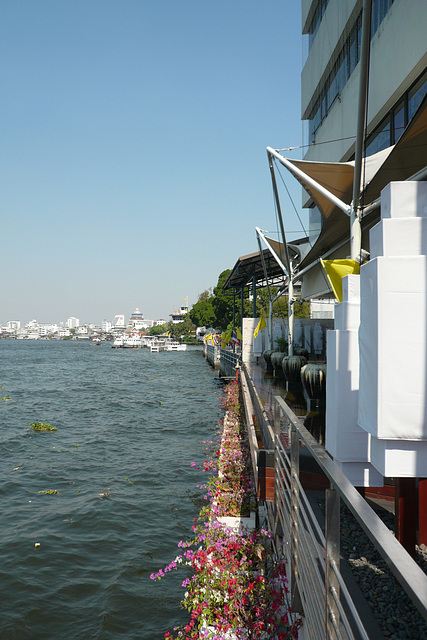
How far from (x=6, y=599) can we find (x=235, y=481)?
3412 millimetres

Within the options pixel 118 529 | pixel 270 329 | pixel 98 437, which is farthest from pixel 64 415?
pixel 118 529

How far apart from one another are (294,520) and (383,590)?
26.5 inches

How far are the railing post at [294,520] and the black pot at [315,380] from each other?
468cm

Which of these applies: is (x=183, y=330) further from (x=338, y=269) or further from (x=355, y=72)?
(x=338, y=269)

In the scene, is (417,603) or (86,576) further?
(86,576)

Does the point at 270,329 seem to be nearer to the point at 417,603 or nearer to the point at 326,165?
the point at 326,165

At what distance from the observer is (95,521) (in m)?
9.22

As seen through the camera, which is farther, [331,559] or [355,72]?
[355,72]

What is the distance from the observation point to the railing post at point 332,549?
1.93 metres

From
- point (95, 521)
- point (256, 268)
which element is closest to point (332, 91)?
point (95, 521)

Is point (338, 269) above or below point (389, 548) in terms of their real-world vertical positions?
above

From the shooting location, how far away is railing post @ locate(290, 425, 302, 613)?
320 centimetres

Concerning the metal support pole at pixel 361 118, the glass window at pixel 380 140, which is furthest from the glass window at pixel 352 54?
the metal support pole at pixel 361 118

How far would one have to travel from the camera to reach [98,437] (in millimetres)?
16828
